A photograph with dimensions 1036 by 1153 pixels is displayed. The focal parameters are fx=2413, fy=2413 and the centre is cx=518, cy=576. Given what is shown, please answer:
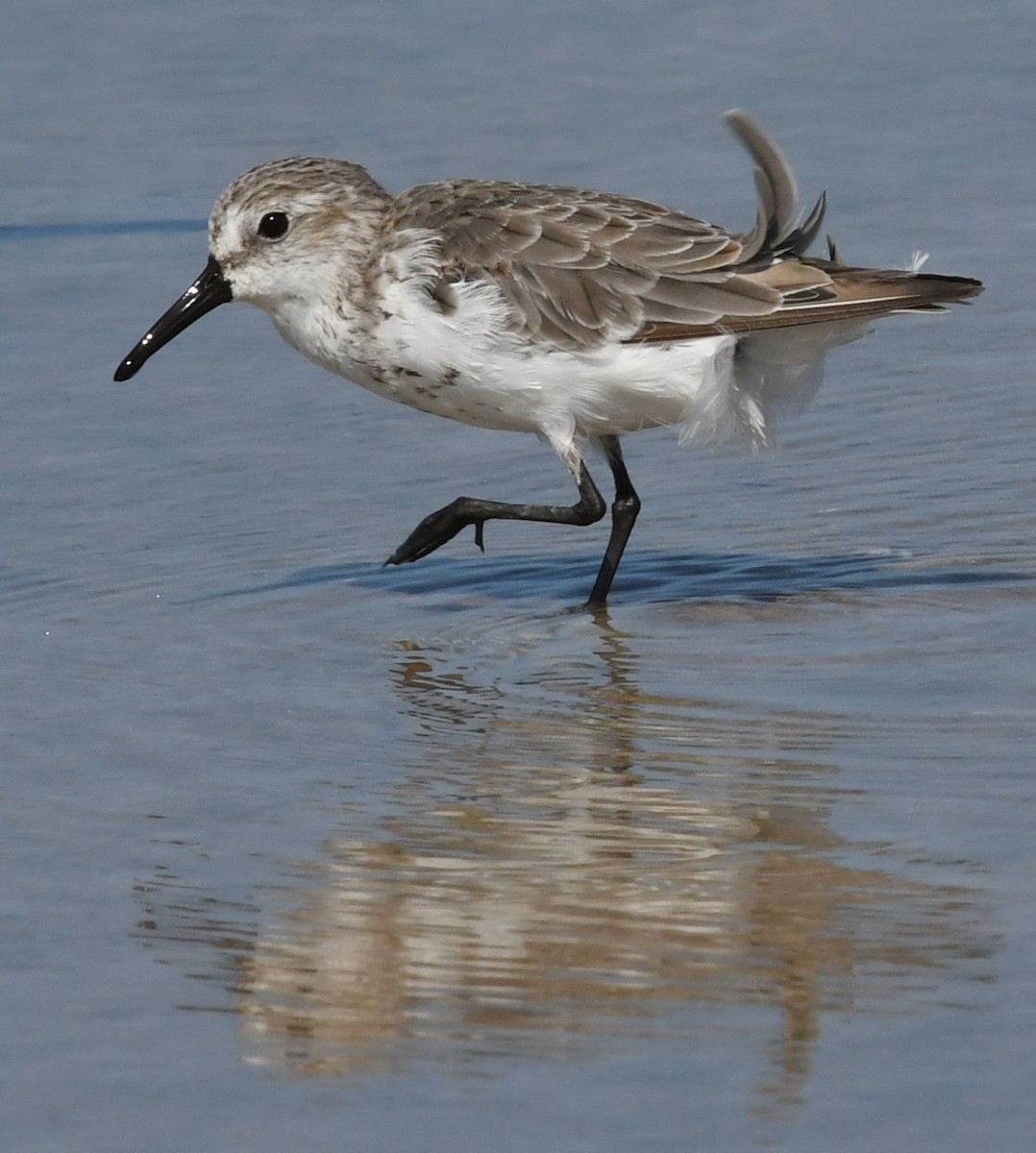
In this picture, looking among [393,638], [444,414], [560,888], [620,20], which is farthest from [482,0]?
[560,888]

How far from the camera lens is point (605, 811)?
5.27 metres

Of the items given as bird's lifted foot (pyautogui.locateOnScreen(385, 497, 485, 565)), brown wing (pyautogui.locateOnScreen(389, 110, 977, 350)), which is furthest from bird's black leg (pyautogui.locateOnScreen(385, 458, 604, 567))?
brown wing (pyautogui.locateOnScreen(389, 110, 977, 350))

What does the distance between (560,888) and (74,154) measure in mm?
7195

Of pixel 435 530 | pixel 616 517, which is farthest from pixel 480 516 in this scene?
pixel 616 517

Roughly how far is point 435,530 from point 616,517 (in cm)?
64

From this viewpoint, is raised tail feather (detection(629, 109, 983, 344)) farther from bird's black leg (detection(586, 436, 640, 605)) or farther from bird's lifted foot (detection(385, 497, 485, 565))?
bird's lifted foot (detection(385, 497, 485, 565))

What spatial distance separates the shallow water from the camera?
13.0 feet

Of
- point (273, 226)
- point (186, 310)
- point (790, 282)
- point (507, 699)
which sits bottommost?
point (507, 699)

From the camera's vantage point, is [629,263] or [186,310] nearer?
[629,263]

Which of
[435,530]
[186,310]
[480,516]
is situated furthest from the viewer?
[186,310]

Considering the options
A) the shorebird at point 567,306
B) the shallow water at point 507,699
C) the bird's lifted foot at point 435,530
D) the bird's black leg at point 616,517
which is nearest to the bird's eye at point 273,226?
the shorebird at point 567,306

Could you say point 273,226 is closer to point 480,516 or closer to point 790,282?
point 480,516

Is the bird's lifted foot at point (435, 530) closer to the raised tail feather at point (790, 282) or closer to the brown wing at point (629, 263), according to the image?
the brown wing at point (629, 263)

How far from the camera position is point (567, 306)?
704 cm
